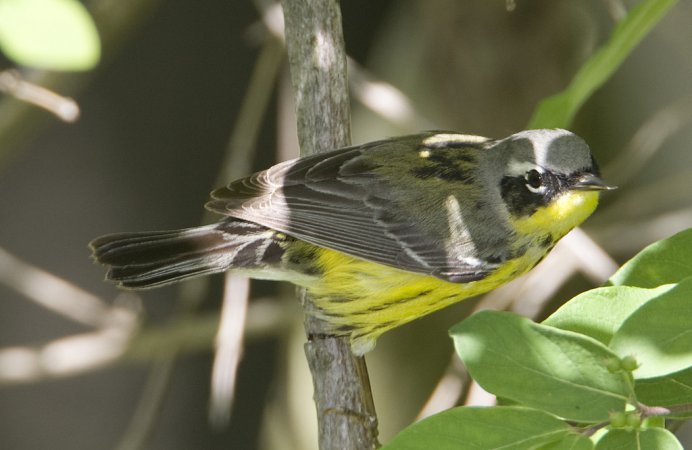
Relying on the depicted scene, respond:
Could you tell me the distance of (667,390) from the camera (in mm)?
1740

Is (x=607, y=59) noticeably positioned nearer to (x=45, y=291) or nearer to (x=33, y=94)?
(x=33, y=94)

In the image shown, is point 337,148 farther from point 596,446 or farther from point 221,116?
point 221,116

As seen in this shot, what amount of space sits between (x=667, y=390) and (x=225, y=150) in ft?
15.8

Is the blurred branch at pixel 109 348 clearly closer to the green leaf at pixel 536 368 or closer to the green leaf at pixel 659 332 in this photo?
the green leaf at pixel 536 368

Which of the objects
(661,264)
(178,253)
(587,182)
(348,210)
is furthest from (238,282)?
(661,264)

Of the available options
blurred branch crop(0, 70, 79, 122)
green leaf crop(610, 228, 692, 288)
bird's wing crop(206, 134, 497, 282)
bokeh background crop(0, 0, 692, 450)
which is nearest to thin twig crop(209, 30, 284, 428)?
bird's wing crop(206, 134, 497, 282)

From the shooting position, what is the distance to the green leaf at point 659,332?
5.01 feet

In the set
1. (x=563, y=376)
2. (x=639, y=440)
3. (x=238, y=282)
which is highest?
(x=238, y=282)

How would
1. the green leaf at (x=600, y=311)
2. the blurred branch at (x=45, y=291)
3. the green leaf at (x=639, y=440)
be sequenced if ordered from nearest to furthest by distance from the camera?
the green leaf at (x=639, y=440)
the green leaf at (x=600, y=311)
the blurred branch at (x=45, y=291)

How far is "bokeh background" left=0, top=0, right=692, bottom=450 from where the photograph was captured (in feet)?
15.4

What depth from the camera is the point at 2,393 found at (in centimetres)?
576

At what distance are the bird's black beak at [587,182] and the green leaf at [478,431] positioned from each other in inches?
56.1

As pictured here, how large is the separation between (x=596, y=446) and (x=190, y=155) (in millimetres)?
4975

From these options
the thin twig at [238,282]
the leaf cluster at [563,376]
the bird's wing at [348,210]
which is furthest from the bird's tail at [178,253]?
the leaf cluster at [563,376]
